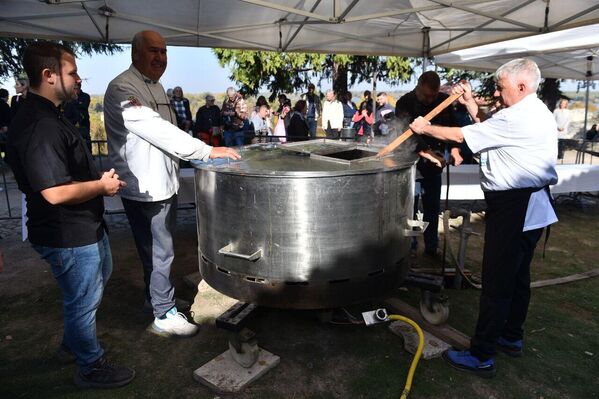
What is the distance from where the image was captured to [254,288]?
8.41ft

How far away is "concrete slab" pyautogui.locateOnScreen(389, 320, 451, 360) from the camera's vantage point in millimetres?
2814

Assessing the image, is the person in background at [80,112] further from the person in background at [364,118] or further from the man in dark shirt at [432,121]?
the man in dark shirt at [432,121]

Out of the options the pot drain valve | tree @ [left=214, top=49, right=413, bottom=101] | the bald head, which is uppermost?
tree @ [left=214, top=49, right=413, bottom=101]

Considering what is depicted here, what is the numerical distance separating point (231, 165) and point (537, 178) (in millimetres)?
1891

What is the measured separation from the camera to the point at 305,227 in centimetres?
241

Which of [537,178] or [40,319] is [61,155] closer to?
[40,319]

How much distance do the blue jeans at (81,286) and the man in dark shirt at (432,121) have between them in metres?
3.06

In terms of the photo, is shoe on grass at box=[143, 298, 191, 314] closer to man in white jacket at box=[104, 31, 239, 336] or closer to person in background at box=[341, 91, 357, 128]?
man in white jacket at box=[104, 31, 239, 336]

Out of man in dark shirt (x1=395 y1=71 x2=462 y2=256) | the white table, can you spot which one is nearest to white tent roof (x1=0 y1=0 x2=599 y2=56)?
man in dark shirt (x1=395 y1=71 x2=462 y2=256)

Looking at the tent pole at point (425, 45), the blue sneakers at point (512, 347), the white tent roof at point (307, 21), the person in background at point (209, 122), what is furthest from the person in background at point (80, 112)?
the blue sneakers at point (512, 347)

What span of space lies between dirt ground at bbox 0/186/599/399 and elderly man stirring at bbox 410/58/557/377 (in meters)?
0.36

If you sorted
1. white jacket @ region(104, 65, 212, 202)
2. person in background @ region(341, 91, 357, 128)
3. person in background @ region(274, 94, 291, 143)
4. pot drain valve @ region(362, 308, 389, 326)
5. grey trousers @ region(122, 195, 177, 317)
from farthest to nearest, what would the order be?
person in background @ region(341, 91, 357, 128), person in background @ region(274, 94, 291, 143), grey trousers @ region(122, 195, 177, 317), pot drain valve @ region(362, 308, 389, 326), white jacket @ region(104, 65, 212, 202)

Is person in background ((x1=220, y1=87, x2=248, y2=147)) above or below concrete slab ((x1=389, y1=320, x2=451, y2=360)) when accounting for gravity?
above

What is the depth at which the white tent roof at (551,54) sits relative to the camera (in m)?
6.64
